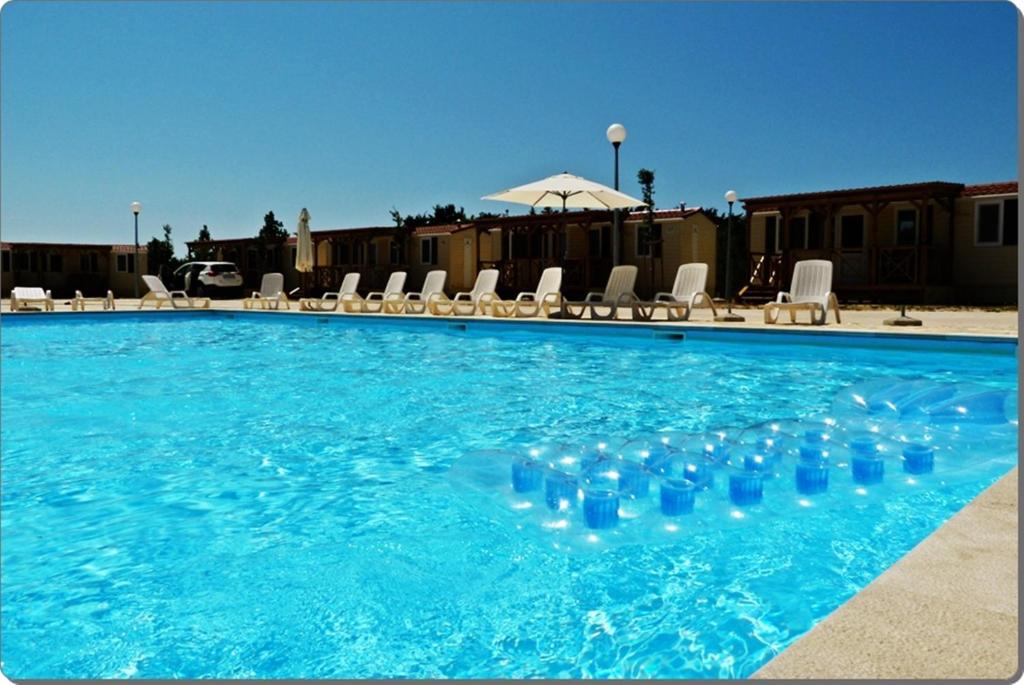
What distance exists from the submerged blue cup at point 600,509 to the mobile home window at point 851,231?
1840cm

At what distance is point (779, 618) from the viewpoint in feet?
8.49

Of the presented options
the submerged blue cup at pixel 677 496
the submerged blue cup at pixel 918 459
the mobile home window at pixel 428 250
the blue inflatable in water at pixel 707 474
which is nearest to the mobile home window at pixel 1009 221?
the blue inflatable in water at pixel 707 474

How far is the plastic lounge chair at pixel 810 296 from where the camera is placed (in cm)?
1154

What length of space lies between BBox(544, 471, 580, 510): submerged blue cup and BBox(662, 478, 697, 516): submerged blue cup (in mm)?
428

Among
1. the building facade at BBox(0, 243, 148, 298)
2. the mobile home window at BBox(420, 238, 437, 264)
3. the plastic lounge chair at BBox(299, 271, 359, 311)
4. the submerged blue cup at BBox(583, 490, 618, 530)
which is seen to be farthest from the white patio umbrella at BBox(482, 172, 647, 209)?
the building facade at BBox(0, 243, 148, 298)

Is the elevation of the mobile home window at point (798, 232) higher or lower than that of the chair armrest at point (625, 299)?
higher

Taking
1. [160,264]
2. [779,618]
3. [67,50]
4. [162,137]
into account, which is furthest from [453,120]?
[160,264]

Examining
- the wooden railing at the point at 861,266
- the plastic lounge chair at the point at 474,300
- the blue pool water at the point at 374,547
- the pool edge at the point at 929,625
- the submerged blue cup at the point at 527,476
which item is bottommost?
the blue pool water at the point at 374,547

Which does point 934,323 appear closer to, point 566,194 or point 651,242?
point 566,194

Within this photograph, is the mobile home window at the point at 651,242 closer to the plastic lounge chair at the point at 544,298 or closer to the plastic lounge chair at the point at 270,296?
the plastic lounge chair at the point at 544,298

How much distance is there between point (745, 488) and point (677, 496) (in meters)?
0.43

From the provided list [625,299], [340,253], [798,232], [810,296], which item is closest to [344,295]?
[625,299]

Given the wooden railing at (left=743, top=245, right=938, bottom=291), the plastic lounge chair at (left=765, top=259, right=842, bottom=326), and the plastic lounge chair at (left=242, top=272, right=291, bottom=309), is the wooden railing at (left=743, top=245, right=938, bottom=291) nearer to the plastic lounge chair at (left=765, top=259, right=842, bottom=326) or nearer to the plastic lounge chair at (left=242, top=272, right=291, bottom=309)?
the plastic lounge chair at (left=765, top=259, right=842, bottom=326)

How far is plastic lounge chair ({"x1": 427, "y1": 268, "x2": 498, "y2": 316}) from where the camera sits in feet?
48.5
